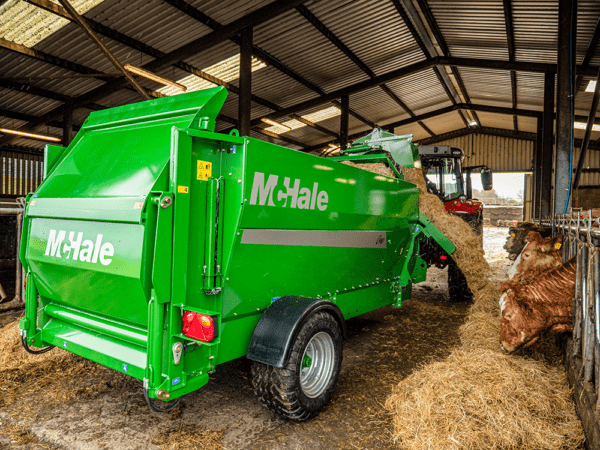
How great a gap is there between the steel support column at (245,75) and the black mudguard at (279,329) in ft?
24.1

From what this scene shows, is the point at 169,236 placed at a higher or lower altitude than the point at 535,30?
lower

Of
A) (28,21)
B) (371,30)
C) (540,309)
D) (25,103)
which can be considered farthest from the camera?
(25,103)

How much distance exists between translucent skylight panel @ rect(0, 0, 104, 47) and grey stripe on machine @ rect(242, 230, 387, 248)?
7.39 meters

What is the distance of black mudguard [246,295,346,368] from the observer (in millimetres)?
2631

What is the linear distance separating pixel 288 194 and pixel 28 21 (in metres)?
8.47

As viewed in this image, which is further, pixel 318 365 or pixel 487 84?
pixel 487 84

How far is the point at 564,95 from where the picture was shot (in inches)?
286

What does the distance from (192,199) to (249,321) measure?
38.8 inches

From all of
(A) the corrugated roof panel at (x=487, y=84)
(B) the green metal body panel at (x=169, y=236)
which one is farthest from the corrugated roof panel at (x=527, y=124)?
(B) the green metal body panel at (x=169, y=236)

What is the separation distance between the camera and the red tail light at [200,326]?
2.31 meters

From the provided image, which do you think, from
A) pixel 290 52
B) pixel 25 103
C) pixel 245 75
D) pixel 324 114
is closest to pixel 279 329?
pixel 245 75

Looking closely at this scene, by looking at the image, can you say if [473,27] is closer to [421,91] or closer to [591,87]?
[591,87]

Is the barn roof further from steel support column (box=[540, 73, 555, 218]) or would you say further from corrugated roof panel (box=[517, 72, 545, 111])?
steel support column (box=[540, 73, 555, 218])

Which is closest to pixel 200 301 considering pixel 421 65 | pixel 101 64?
pixel 101 64
